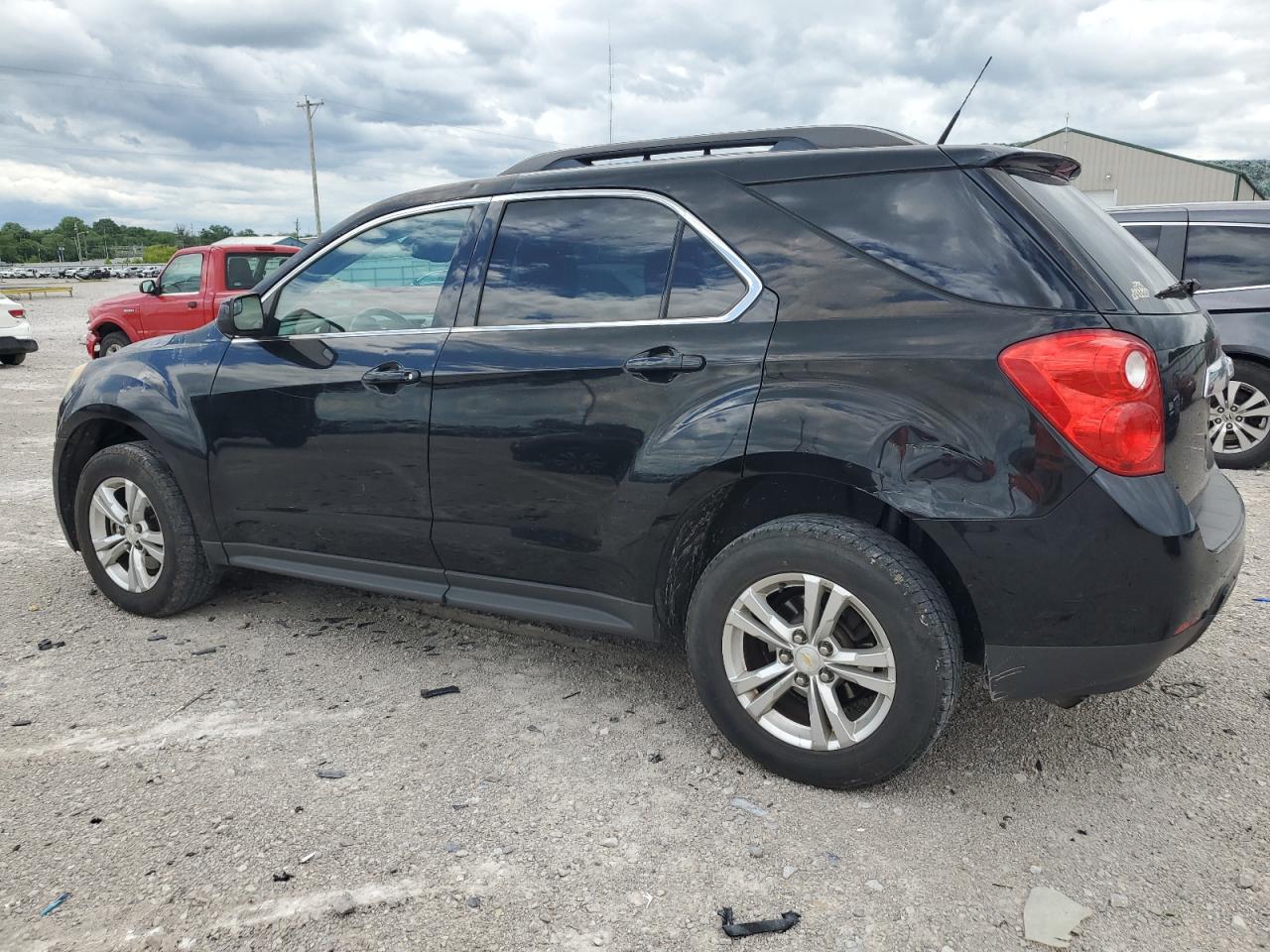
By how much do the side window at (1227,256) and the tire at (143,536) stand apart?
267 inches

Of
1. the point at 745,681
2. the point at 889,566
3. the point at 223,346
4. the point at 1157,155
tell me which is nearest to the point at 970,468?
the point at 889,566

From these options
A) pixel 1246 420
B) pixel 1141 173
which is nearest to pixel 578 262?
pixel 1246 420

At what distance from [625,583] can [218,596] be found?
8.02 feet

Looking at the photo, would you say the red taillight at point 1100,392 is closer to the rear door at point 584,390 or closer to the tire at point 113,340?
the rear door at point 584,390

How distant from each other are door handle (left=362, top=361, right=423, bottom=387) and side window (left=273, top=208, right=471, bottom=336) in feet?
0.59

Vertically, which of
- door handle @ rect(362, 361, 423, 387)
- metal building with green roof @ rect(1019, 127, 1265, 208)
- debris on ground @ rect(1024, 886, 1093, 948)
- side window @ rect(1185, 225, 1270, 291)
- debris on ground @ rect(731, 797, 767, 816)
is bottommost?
debris on ground @ rect(1024, 886, 1093, 948)

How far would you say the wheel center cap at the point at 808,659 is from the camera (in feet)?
9.02

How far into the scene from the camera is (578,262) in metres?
3.22

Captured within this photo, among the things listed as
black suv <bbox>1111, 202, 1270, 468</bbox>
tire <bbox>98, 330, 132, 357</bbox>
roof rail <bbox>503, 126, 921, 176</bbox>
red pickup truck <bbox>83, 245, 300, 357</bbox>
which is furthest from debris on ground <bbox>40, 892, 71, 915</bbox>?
tire <bbox>98, 330, 132, 357</bbox>

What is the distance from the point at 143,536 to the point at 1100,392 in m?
3.81

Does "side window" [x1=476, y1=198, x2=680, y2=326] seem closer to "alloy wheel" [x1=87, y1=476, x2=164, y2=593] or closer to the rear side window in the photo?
the rear side window

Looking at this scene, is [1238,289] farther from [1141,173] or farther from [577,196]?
[1141,173]

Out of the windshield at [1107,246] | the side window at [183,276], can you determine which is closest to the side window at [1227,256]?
the windshield at [1107,246]

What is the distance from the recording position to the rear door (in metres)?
2.88
